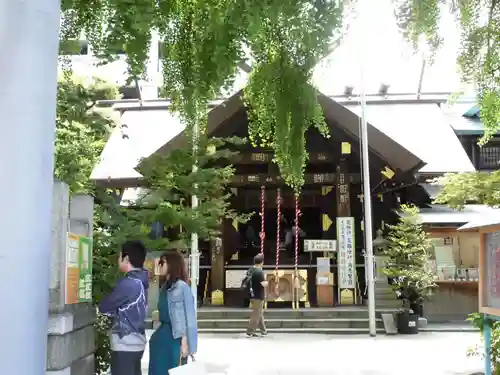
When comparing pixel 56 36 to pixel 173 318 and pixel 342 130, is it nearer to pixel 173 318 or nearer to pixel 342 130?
pixel 173 318

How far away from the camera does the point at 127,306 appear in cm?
425

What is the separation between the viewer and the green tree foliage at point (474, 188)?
284 inches

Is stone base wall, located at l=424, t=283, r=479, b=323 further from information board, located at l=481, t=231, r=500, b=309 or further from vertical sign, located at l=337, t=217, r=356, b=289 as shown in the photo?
information board, located at l=481, t=231, r=500, b=309

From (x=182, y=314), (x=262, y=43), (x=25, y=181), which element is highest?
(x=262, y=43)

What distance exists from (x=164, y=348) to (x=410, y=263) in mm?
8860

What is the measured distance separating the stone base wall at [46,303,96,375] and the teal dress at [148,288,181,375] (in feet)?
1.70

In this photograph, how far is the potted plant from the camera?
489 inches

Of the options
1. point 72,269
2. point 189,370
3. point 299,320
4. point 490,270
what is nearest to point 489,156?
point 299,320

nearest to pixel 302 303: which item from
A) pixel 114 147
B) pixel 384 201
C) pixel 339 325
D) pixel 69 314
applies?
pixel 339 325

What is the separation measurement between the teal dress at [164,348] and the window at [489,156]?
1297cm

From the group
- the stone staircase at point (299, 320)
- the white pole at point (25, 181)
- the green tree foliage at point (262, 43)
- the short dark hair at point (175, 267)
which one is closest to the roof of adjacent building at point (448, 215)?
the stone staircase at point (299, 320)

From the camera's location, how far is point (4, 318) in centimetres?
189

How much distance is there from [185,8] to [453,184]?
6260 millimetres

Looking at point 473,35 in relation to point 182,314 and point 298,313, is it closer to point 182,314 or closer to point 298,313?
point 182,314
